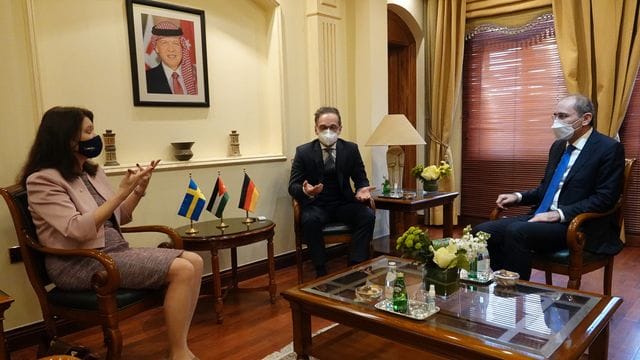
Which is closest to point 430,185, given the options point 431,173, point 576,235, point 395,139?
point 431,173

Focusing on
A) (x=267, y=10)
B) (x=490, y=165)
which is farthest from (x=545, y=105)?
(x=267, y=10)

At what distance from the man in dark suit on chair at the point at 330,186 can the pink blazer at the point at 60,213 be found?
139 cm

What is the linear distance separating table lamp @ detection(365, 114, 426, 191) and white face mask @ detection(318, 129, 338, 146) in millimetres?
388

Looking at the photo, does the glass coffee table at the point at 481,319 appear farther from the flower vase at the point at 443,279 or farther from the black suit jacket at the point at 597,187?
the black suit jacket at the point at 597,187

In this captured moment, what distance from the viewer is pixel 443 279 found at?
1812 millimetres

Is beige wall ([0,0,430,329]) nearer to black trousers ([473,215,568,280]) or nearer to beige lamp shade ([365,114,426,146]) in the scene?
beige lamp shade ([365,114,426,146])

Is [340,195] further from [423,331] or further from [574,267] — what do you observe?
[423,331]

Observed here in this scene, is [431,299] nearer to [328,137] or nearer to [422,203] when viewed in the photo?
[422,203]

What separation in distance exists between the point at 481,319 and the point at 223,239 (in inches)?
59.2

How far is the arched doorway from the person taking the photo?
4.86 metres

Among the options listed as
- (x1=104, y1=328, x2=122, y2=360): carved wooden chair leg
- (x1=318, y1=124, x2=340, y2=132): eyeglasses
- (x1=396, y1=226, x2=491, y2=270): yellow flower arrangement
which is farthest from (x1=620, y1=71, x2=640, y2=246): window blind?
(x1=104, y1=328, x2=122, y2=360): carved wooden chair leg

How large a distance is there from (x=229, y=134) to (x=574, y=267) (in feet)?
7.66

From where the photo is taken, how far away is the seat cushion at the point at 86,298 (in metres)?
1.91

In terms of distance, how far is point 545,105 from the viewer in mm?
4234
